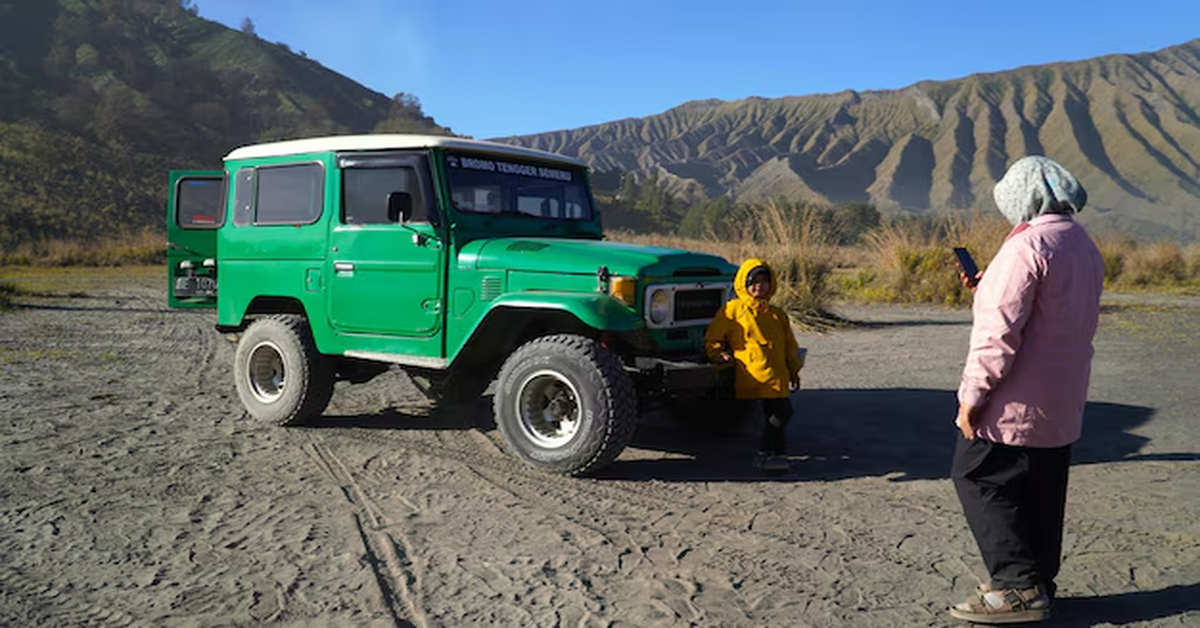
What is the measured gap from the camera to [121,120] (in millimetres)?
76000

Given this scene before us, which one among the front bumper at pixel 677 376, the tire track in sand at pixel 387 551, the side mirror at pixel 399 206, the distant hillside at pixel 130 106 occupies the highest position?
the distant hillside at pixel 130 106

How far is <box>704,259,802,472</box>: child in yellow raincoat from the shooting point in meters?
5.45

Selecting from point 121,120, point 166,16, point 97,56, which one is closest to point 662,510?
point 121,120

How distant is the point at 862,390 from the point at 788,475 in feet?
11.4

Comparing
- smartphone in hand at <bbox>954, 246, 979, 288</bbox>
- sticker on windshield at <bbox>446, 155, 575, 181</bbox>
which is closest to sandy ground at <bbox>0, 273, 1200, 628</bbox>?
smartphone in hand at <bbox>954, 246, 979, 288</bbox>

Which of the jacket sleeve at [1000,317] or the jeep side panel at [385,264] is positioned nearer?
the jacket sleeve at [1000,317]

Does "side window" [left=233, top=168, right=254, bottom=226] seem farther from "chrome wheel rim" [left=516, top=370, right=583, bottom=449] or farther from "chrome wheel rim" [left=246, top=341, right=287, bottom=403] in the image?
"chrome wheel rim" [left=516, top=370, right=583, bottom=449]

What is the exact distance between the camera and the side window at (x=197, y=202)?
25.7ft

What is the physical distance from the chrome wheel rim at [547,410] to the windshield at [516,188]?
1478 mm

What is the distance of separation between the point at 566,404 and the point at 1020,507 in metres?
2.97

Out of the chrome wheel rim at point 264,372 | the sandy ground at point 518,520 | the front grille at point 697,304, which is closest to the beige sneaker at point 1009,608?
the sandy ground at point 518,520

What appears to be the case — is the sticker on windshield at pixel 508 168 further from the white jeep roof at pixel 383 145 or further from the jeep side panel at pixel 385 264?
the jeep side panel at pixel 385 264

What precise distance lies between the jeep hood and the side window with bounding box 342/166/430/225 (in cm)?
61

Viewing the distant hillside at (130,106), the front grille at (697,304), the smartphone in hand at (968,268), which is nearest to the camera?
the smartphone in hand at (968,268)
